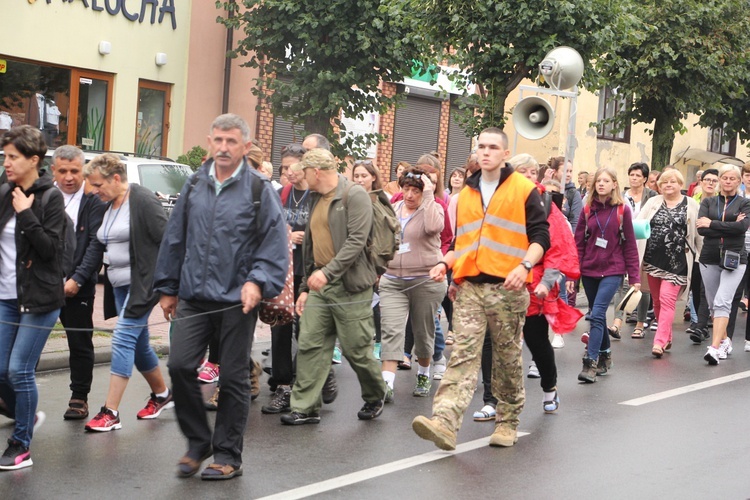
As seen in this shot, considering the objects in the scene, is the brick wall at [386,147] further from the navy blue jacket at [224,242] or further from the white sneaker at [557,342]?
the navy blue jacket at [224,242]

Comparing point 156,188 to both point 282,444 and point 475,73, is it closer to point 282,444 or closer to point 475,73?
point 475,73

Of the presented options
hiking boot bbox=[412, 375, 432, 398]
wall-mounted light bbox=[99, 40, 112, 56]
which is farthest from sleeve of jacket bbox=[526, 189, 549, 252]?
wall-mounted light bbox=[99, 40, 112, 56]

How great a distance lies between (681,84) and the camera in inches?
953

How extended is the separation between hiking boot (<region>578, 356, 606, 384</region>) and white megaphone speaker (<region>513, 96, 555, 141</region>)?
494 cm

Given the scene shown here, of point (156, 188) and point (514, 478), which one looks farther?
point (156, 188)

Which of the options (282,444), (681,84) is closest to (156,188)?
(282,444)

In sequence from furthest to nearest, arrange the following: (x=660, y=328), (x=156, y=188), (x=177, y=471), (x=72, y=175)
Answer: (x=156, y=188)
(x=660, y=328)
(x=72, y=175)
(x=177, y=471)

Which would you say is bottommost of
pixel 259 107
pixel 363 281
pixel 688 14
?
pixel 363 281

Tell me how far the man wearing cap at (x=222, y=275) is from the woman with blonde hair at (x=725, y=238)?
6.86m

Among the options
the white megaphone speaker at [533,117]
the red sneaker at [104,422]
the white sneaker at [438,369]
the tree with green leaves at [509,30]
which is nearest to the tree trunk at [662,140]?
the tree with green leaves at [509,30]

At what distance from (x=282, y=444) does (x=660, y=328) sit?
5904mm

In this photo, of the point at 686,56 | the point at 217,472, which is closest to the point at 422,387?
the point at 217,472

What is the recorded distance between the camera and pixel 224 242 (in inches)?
250

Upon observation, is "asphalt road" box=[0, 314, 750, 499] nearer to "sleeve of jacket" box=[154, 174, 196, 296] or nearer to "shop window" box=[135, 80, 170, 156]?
"sleeve of jacket" box=[154, 174, 196, 296]
